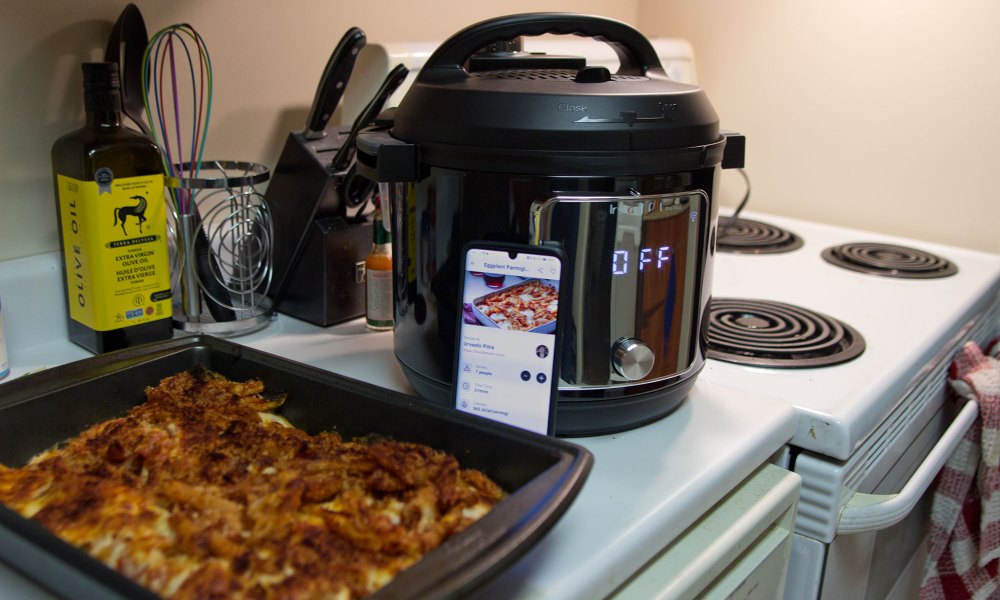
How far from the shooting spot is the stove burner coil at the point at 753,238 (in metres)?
1.38

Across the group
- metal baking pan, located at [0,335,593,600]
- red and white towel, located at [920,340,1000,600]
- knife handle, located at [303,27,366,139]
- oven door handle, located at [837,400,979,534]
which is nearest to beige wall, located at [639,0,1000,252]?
red and white towel, located at [920,340,1000,600]

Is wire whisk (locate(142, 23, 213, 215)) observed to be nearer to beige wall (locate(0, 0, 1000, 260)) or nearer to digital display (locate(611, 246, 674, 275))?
beige wall (locate(0, 0, 1000, 260))

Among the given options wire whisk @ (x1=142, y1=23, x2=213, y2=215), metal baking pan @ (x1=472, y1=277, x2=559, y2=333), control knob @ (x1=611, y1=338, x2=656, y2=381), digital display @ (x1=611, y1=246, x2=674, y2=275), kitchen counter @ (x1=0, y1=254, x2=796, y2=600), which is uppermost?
wire whisk @ (x1=142, y1=23, x2=213, y2=215)

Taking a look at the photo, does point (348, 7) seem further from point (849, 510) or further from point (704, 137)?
point (849, 510)

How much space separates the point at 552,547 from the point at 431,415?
0.14 m

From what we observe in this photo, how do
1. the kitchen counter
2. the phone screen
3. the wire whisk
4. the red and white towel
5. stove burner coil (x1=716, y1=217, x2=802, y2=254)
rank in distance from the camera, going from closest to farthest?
1. the kitchen counter
2. the phone screen
3. the wire whisk
4. the red and white towel
5. stove burner coil (x1=716, y1=217, x2=802, y2=254)

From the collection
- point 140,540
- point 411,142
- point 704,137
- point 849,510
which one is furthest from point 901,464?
point 140,540

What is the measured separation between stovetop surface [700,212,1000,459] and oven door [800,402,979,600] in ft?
0.25

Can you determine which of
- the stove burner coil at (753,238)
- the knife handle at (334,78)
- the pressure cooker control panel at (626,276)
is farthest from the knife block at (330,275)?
the stove burner coil at (753,238)

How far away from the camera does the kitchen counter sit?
0.57 m

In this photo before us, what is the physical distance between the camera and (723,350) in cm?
98

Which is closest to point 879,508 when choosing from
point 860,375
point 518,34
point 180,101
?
point 860,375

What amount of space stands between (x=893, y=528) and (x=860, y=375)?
0.28 meters

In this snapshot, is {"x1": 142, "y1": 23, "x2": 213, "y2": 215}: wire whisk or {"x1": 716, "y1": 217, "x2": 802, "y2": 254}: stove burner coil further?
{"x1": 716, "y1": 217, "x2": 802, "y2": 254}: stove burner coil
